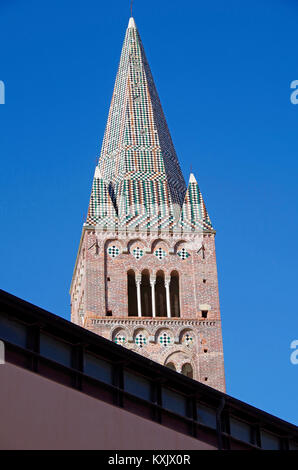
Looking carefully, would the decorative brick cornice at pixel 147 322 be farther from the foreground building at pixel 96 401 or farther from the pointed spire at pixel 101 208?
the foreground building at pixel 96 401

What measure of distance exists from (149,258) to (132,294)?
5.98 feet

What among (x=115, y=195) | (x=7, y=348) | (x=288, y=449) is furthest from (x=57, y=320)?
(x=115, y=195)

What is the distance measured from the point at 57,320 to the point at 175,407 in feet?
14.2

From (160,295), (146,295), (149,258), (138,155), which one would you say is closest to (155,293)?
(160,295)

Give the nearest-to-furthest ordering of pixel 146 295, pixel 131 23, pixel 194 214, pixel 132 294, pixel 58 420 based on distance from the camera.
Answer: pixel 58 420 < pixel 132 294 < pixel 146 295 < pixel 194 214 < pixel 131 23

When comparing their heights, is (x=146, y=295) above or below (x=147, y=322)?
above

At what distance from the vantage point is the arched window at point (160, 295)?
173 feet

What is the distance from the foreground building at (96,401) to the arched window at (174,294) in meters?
21.1

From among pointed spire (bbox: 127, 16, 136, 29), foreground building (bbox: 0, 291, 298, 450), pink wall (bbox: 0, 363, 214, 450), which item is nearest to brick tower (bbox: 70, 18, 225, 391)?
pointed spire (bbox: 127, 16, 136, 29)

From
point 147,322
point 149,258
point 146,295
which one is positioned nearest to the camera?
point 147,322

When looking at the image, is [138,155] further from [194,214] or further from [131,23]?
[131,23]

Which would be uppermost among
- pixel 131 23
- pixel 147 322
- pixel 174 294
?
pixel 131 23

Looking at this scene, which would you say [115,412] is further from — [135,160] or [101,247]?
[135,160]

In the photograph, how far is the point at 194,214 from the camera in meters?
54.4
